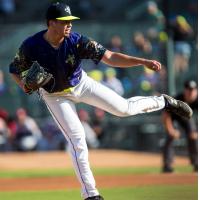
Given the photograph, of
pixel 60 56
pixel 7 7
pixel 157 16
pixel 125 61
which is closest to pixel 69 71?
pixel 60 56

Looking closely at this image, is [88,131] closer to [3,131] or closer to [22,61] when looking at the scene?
[3,131]

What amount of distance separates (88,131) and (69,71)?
10322 millimetres

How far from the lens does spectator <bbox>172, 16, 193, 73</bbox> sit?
56.0 ft

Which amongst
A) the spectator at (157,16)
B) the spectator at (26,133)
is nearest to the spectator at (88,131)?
the spectator at (26,133)

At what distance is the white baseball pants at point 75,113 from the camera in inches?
281

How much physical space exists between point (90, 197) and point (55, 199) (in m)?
1.36

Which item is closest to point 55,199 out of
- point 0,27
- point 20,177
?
point 20,177

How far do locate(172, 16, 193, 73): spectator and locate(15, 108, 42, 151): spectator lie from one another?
371 cm

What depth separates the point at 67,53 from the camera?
7.06 meters

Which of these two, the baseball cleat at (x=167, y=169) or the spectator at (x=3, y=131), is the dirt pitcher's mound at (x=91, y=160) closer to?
the spectator at (x=3, y=131)

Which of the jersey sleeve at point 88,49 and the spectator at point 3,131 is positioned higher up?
the jersey sleeve at point 88,49

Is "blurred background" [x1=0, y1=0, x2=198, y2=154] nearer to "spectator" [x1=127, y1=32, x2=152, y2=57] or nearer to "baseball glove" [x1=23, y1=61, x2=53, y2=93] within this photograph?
"spectator" [x1=127, y1=32, x2=152, y2=57]

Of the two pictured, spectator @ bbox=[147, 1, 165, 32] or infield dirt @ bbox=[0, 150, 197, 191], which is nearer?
infield dirt @ bbox=[0, 150, 197, 191]

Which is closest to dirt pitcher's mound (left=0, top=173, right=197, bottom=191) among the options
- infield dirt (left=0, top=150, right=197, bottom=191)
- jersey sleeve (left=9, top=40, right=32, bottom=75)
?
infield dirt (left=0, top=150, right=197, bottom=191)
